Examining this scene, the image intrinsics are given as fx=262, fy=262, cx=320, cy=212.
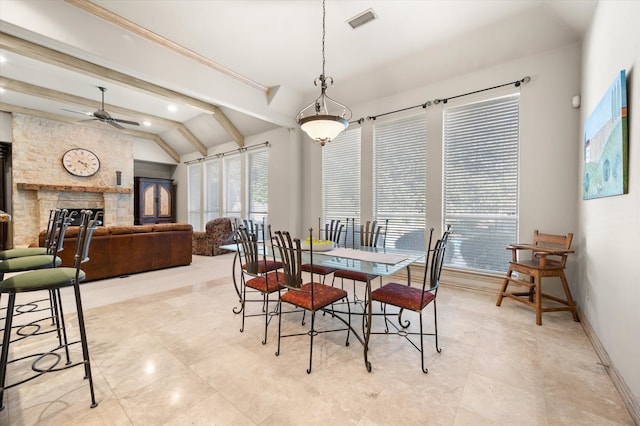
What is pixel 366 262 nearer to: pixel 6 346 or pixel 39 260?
pixel 6 346

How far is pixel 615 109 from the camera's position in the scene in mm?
1748

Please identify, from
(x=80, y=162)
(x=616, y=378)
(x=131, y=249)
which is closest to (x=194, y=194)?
(x=80, y=162)

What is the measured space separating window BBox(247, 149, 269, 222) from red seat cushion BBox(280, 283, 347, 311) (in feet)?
14.2

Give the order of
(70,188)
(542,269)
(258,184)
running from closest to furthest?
(542,269), (258,184), (70,188)

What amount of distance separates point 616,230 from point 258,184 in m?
6.06

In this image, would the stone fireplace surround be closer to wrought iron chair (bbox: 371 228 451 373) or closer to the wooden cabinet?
the wooden cabinet

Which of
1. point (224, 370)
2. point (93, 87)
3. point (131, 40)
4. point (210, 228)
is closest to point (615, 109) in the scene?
point (224, 370)

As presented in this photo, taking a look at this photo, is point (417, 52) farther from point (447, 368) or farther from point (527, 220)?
point (447, 368)

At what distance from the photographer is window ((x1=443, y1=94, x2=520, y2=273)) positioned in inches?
131

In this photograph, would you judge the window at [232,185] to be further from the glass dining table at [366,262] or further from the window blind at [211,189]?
the glass dining table at [366,262]

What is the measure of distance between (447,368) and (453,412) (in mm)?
436

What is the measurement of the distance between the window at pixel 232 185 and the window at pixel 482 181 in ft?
17.0

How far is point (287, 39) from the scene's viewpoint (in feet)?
11.2

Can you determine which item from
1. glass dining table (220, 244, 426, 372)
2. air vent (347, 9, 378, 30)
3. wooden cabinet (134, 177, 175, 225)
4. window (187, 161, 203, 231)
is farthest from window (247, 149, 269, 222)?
wooden cabinet (134, 177, 175, 225)
